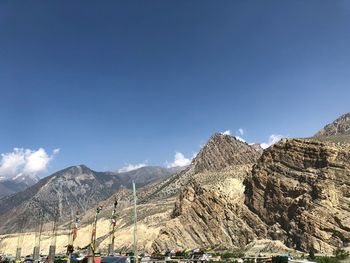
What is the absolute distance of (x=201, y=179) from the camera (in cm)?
12688

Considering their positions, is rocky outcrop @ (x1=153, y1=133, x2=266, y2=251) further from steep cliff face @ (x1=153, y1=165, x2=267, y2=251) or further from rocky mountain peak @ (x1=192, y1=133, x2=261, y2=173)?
rocky mountain peak @ (x1=192, y1=133, x2=261, y2=173)

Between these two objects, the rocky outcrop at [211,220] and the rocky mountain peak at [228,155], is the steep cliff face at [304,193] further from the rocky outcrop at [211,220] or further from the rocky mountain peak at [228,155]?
the rocky mountain peak at [228,155]

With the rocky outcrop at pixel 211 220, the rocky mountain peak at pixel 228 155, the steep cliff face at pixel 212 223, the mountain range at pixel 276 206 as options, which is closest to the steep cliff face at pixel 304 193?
the mountain range at pixel 276 206

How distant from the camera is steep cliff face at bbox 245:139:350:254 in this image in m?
74.6

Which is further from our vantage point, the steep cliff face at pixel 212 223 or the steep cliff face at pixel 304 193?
the steep cliff face at pixel 212 223

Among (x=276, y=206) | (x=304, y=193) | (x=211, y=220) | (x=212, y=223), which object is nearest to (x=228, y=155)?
(x=211, y=220)

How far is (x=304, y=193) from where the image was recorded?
272 feet

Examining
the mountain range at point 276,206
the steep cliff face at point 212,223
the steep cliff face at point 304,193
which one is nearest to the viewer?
the steep cliff face at point 304,193

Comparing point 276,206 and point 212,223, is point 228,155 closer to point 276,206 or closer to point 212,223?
point 212,223

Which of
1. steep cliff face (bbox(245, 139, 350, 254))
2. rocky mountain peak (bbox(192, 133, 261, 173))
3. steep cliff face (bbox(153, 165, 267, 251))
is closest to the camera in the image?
steep cliff face (bbox(245, 139, 350, 254))

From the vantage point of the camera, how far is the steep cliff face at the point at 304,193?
74.6 meters

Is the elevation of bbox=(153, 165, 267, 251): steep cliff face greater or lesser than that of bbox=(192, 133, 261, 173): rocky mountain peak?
lesser

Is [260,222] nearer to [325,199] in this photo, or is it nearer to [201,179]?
[325,199]

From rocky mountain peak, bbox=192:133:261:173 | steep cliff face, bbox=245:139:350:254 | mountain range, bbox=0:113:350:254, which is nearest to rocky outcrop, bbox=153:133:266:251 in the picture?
mountain range, bbox=0:113:350:254
